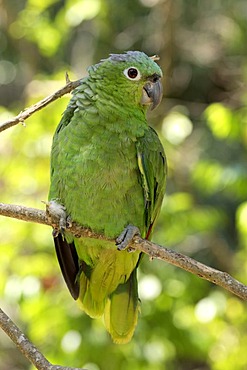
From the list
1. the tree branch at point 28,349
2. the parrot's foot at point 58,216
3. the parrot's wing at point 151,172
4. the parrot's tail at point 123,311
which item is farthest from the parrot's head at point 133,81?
the tree branch at point 28,349

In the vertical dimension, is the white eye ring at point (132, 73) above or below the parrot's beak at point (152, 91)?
above

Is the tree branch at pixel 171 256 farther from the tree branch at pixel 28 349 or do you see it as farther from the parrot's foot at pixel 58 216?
the tree branch at pixel 28 349

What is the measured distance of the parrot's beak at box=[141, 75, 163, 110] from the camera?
2.02 meters

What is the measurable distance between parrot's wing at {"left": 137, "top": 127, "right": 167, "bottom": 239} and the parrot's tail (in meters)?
0.21

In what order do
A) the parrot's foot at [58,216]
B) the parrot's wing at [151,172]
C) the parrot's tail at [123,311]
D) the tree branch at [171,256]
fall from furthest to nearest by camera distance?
the parrot's tail at [123,311] < the parrot's wing at [151,172] < the parrot's foot at [58,216] < the tree branch at [171,256]

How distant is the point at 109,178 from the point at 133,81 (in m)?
0.33

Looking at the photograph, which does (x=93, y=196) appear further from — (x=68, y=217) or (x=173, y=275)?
(x=173, y=275)

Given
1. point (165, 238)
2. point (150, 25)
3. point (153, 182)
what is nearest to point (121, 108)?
point (153, 182)

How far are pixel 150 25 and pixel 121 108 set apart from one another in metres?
2.67

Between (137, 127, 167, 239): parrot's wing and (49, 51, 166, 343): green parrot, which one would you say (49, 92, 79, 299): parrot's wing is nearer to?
(49, 51, 166, 343): green parrot

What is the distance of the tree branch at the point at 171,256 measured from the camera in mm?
1517

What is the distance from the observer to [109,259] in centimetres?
211

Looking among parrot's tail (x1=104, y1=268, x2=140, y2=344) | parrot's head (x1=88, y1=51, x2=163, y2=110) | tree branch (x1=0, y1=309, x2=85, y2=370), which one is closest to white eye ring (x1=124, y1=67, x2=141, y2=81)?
parrot's head (x1=88, y1=51, x2=163, y2=110)

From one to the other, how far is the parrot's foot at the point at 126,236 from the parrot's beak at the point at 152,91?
15.9 inches
